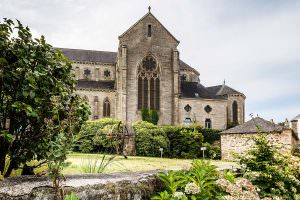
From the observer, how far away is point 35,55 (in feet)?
16.3

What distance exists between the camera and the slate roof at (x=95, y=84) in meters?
49.1

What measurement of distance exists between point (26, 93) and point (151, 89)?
42.1 metres

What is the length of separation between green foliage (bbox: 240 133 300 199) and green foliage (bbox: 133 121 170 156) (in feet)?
79.1

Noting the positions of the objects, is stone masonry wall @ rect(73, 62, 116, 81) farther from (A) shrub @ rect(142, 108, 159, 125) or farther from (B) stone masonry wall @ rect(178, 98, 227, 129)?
(B) stone masonry wall @ rect(178, 98, 227, 129)

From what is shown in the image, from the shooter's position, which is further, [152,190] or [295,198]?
[295,198]

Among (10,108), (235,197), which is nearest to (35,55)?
(10,108)

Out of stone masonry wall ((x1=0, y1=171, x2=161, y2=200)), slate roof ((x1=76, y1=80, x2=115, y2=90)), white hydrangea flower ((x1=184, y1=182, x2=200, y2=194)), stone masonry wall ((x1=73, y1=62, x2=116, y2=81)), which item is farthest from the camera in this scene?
stone masonry wall ((x1=73, y1=62, x2=116, y2=81))

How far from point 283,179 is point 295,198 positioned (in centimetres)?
41

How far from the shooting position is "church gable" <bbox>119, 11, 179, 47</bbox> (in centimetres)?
4622

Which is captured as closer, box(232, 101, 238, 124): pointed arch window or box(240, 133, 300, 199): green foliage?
box(240, 133, 300, 199): green foliage

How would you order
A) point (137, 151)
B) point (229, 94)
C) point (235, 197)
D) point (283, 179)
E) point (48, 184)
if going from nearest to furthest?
point (48, 184)
point (235, 197)
point (283, 179)
point (137, 151)
point (229, 94)

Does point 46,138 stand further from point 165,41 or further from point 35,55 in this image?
point 165,41

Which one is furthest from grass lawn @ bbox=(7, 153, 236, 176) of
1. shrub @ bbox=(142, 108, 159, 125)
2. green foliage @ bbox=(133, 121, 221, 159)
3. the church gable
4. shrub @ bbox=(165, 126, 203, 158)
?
A: the church gable

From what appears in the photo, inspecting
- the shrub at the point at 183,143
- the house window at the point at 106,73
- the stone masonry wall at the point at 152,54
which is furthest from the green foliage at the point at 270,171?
the house window at the point at 106,73
